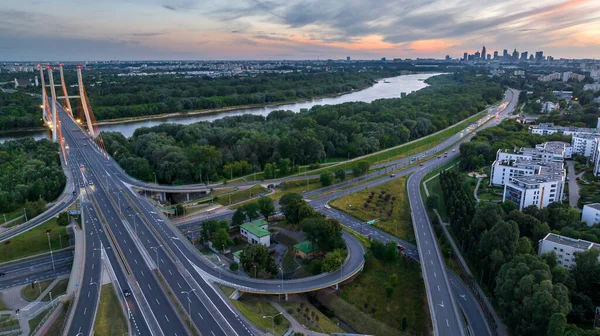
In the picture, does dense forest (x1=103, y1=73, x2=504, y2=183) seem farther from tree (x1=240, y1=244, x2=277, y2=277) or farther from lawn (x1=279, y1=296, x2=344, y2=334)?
lawn (x1=279, y1=296, x2=344, y2=334)

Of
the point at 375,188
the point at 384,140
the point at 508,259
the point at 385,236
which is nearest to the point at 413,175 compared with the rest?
the point at 375,188

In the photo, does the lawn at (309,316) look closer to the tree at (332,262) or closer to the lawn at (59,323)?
the tree at (332,262)

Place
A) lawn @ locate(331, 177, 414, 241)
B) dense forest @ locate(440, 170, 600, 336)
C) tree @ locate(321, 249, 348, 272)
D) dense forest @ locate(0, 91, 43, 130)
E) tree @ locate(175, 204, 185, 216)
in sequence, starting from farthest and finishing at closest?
dense forest @ locate(0, 91, 43, 130) < tree @ locate(175, 204, 185, 216) < lawn @ locate(331, 177, 414, 241) < tree @ locate(321, 249, 348, 272) < dense forest @ locate(440, 170, 600, 336)

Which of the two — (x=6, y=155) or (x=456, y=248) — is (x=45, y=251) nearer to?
(x=6, y=155)

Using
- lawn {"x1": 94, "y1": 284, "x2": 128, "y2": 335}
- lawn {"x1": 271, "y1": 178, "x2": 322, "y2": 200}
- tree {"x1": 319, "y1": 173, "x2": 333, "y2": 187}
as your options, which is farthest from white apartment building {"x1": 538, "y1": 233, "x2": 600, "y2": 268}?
lawn {"x1": 94, "y1": 284, "x2": 128, "y2": 335}

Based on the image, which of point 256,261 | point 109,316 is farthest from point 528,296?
point 109,316

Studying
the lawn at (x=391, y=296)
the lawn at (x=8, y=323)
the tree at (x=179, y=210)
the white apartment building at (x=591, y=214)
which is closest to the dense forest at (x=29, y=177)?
the tree at (x=179, y=210)
